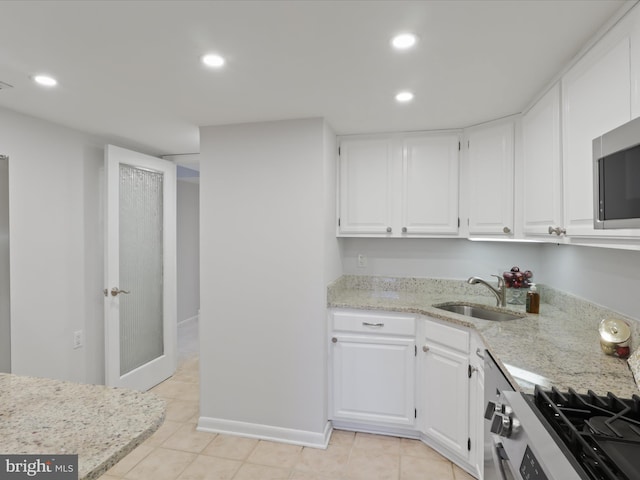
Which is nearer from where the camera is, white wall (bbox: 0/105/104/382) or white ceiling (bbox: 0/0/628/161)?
white ceiling (bbox: 0/0/628/161)

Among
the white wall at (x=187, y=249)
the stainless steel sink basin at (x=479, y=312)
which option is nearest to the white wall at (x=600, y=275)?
the stainless steel sink basin at (x=479, y=312)

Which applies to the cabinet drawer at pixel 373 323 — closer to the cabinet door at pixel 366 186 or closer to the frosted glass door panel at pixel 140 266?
the cabinet door at pixel 366 186

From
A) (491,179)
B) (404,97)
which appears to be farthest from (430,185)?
(404,97)

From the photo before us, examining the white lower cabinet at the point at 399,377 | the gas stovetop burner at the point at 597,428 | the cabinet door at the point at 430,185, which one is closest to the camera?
the gas stovetop burner at the point at 597,428

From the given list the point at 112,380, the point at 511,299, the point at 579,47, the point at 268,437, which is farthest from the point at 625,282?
the point at 112,380

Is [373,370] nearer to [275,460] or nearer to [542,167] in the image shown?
[275,460]

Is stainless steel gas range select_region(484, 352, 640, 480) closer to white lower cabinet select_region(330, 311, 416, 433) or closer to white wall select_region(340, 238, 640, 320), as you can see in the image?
white wall select_region(340, 238, 640, 320)

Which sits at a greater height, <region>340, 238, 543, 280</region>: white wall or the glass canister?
<region>340, 238, 543, 280</region>: white wall

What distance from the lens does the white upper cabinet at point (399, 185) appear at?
2.74m

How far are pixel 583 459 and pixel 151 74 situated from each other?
2.20m

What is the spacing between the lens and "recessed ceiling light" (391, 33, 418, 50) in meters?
1.44

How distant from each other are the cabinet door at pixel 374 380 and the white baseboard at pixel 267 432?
0.20m

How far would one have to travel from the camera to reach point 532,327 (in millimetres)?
1938

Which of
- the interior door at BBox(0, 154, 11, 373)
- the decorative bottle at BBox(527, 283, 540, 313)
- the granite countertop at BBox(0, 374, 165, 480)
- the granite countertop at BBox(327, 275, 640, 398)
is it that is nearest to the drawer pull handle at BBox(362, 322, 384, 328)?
the granite countertop at BBox(327, 275, 640, 398)
